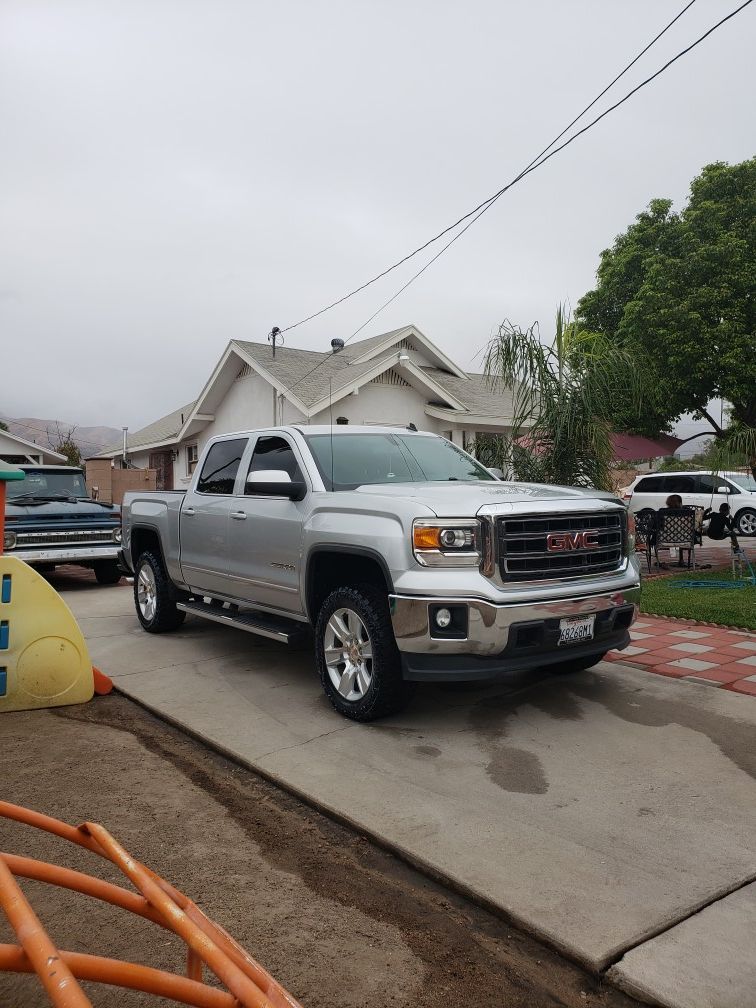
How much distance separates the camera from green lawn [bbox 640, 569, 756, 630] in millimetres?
7816

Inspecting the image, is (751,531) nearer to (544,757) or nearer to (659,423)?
(659,423)

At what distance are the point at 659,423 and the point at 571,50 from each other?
32.6 feet

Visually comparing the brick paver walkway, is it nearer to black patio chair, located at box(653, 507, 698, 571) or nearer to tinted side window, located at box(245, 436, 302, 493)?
tinted side window, located at box(245, 436, 302, 493)

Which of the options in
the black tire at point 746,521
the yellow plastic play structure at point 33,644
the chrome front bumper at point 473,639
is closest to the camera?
the chrome front bumper at point 473,639

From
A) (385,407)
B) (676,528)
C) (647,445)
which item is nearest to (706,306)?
(676,528)

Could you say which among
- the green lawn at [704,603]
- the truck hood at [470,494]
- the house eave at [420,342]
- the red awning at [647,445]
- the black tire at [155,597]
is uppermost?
the house eave at [420,342]

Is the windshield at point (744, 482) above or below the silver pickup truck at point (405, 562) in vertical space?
above

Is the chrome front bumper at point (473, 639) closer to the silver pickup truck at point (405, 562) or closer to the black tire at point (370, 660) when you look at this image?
the silver pickup truck at point (405, 562)

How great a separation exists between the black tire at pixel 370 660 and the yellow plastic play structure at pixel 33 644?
1840 mm

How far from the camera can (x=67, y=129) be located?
14.0 m

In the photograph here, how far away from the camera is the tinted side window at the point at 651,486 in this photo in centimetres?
2061

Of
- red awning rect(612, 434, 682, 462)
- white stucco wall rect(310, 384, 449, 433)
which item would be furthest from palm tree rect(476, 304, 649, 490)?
red awning rect(612, 434, 682, 462)

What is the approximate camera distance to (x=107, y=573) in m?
12.2

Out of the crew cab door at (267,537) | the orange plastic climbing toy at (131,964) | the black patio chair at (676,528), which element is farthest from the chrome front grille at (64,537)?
the orange plastic climbing toy at (131,964)
